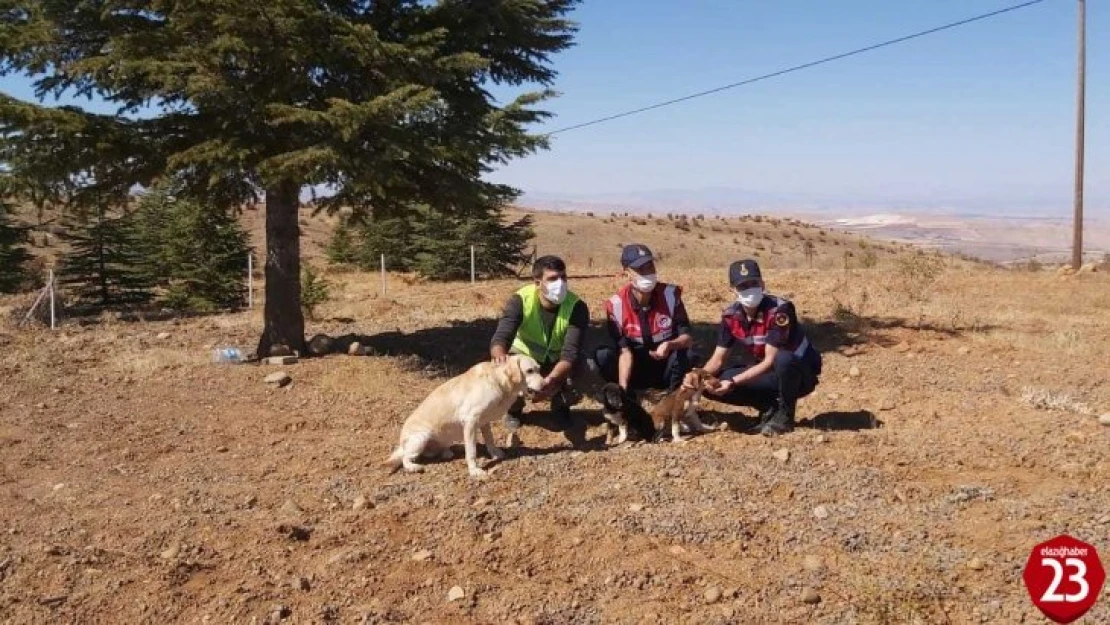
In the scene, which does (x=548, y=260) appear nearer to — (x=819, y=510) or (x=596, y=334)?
(x=819, y=510)

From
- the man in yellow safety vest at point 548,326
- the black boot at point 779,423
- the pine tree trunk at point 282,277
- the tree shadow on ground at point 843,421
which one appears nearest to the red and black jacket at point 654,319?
the man in yellow safety vest at point 548,326

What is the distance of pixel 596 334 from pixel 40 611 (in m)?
8.20

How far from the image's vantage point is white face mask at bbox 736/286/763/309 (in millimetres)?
5938

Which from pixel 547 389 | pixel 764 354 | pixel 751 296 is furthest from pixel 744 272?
pixel 547 389

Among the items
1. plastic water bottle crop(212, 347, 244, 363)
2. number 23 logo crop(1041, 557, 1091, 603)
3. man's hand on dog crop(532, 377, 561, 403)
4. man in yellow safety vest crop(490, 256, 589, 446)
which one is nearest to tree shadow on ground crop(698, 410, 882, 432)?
man in yellow safety vest crop(490, 256, 589, 446)

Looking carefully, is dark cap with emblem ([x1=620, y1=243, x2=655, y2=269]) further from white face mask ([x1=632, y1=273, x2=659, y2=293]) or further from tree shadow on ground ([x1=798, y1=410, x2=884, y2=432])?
tree shadow on ground ([x1=798, y1=410, x2=884, y2=432])

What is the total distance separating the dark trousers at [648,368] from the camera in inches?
248

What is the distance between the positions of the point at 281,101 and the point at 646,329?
474cm

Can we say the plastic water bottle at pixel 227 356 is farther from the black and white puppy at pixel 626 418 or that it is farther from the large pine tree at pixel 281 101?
the black and white puppy at pixel 626 418

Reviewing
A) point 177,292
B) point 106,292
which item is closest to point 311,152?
point 177,292

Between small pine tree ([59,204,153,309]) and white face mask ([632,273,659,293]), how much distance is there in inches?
866

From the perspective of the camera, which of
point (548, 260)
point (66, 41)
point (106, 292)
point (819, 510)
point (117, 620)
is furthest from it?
point (106, 292)

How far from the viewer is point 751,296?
5949 millimetres

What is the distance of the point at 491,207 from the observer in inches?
392
